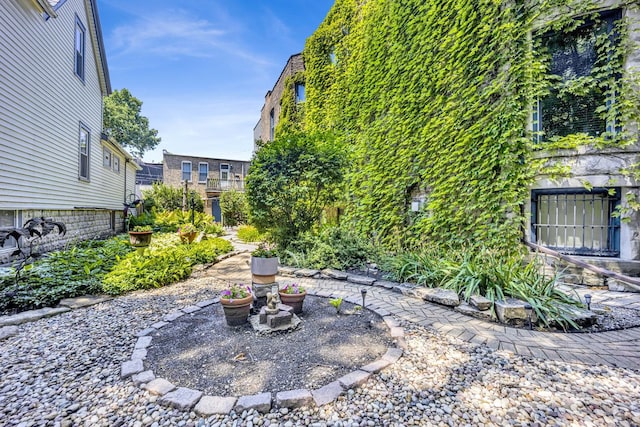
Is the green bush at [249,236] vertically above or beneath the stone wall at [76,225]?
beneath

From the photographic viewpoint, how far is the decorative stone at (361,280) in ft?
16.7

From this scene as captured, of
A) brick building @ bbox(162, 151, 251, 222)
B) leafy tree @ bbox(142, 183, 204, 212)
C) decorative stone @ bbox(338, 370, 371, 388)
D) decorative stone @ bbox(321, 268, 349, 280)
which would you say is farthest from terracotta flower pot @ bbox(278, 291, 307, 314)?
brick building @ bbox(162, 151, 251, 222)

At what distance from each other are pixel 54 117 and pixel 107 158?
4324 mm

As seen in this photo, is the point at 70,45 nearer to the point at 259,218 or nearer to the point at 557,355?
the point at 259,218

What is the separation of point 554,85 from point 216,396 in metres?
6.99

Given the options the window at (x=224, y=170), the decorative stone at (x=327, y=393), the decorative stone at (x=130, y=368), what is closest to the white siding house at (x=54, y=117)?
the decorative stone at (x=130, y=368)

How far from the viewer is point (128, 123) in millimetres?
27203

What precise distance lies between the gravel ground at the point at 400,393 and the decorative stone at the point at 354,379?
49mm

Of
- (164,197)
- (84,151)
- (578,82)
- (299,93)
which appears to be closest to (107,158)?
(84,151)

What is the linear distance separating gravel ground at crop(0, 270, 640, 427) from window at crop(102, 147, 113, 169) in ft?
33.1

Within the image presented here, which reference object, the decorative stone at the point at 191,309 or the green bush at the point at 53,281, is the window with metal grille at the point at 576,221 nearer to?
the decorative stone at the point at 191,309

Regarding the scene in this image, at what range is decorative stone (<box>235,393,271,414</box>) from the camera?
6.22 feet

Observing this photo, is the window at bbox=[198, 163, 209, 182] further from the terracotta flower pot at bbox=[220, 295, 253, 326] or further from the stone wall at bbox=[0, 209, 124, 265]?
the terracotta flower pot at bbox=[220, 295, 253, 326]

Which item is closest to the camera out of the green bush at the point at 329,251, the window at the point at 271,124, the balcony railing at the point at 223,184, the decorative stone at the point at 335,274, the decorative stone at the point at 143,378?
the decorative stone at the point at 143,378
